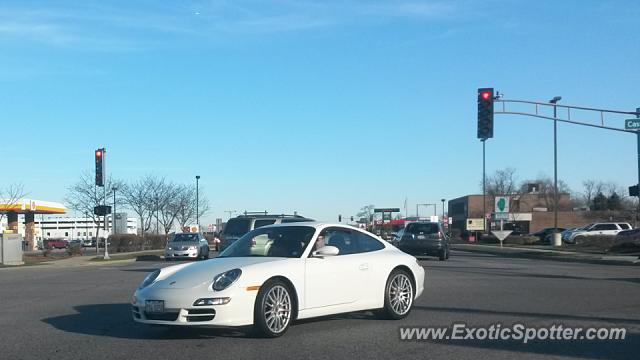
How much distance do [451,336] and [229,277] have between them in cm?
284

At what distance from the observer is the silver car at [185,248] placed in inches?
1303

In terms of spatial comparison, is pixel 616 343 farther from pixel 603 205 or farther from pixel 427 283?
pixel 603 205

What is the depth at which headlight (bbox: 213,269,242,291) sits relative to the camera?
337 inches

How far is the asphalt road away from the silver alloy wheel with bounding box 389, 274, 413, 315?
0.71ft

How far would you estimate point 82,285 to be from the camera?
1775 centimetres

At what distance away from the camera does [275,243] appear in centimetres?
991

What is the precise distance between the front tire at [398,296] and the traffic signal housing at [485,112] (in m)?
15.8

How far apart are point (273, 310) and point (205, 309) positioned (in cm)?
87

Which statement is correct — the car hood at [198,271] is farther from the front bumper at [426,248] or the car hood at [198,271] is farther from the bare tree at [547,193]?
the bare tree at [547,193]

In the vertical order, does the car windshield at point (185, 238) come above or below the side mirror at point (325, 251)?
below

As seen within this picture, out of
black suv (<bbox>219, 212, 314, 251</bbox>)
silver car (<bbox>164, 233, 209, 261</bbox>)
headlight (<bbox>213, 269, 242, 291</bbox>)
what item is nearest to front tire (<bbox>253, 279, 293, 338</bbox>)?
headlight (<bbox>213, 269, 242, 291</bbox>)

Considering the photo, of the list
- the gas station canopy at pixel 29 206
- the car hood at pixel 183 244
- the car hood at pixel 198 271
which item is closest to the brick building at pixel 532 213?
the gas station canopy at pixel 29 206

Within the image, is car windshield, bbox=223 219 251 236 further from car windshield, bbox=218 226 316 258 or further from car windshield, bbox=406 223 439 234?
car windshield, bbox=218 226 316 258

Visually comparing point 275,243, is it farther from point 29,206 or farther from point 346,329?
point 29,206
